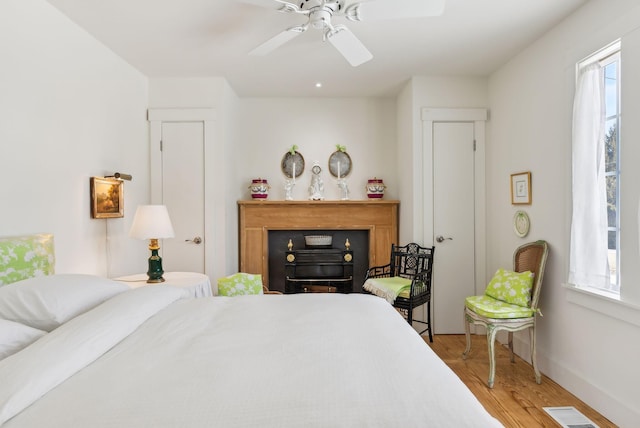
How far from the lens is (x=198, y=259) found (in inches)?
146

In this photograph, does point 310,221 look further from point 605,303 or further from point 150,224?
point 605,303

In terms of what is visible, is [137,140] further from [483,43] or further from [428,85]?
[483,43]

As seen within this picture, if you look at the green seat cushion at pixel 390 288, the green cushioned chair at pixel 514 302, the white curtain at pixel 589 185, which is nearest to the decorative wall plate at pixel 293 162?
the green seat cushion at pixel 390 288

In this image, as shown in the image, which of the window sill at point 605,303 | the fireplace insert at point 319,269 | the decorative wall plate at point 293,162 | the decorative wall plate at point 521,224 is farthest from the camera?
the decorative wall plate at point 293,162

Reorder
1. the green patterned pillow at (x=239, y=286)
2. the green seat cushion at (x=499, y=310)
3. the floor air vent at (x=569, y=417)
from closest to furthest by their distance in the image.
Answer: the floor air vent at (x=569, y=417) → the green seat cushion at (x=499, y=310) → the green patterned pillow at (x=239, y=286)

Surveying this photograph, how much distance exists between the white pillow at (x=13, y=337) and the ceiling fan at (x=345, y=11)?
174 cm

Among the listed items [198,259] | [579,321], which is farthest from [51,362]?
[579,321]

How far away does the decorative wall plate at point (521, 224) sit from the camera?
10.0ft

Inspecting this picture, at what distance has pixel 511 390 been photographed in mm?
2609

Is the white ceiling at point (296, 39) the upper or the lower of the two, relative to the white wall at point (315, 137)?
upper

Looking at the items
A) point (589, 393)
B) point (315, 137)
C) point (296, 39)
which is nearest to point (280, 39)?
point (296, 39)

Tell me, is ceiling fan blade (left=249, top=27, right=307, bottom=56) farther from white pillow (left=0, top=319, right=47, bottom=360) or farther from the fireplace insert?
the fireplace insert

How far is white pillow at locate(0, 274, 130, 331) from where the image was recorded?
154 cm

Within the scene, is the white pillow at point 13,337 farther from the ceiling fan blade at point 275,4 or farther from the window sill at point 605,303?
the window sill at point 605,303
